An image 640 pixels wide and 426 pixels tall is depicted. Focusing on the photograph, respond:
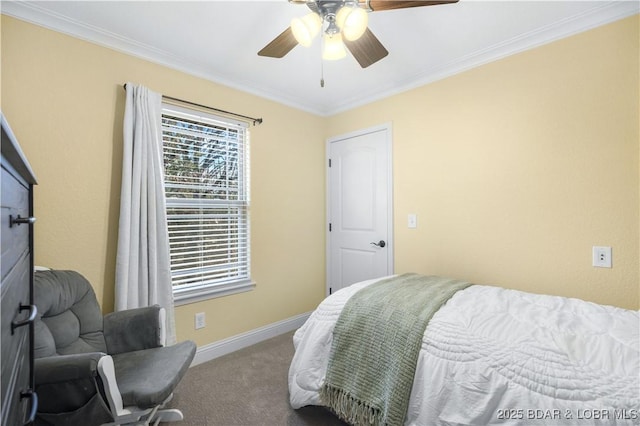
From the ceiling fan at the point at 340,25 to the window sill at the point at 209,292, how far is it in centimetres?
191

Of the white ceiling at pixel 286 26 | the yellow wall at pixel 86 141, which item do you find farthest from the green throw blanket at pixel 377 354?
the white ceiling at pixel 286 26

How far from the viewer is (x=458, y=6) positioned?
1.83 m

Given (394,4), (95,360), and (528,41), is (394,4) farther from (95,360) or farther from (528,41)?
(95,360)

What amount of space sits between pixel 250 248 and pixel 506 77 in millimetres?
2550

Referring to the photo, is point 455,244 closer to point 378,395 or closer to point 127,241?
point 378,395

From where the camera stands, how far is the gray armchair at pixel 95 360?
1.27m

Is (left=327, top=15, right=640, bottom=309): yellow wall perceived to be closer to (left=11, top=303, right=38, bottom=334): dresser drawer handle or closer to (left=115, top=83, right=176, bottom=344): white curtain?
(left=115, top=83, right=176, bottom=344): white curtain

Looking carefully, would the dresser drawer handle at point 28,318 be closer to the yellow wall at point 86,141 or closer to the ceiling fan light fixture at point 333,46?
the yellow wall at point 86,141

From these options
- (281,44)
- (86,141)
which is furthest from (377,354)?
(86,141)

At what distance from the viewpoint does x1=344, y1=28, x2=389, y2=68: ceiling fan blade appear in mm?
1683

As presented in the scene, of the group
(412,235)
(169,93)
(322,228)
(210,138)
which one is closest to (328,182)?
(322,228)

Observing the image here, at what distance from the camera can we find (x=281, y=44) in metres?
1.77

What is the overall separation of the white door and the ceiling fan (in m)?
1.36

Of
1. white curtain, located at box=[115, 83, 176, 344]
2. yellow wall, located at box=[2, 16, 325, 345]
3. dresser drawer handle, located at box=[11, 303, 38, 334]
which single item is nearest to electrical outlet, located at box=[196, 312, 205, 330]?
yellow wall, located at box=[2, 16, 325, 345]
